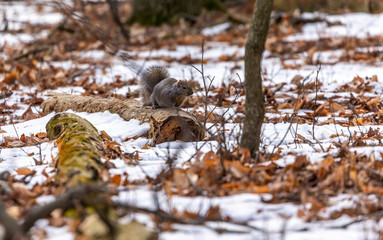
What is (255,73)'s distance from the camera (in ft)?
12.2

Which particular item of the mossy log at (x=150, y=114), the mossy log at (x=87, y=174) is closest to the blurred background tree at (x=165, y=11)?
the mossy log at (x=150, y=114)

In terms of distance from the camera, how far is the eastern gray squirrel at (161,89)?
5871mm

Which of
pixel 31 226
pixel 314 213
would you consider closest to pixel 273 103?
pixel 314 213

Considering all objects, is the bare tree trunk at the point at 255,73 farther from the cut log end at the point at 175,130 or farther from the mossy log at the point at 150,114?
the cut log end at the point at 175,130

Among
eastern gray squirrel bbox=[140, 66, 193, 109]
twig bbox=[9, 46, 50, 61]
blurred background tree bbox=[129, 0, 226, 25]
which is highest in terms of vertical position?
blurred background tree bbox=[129, 0, 226, 25]

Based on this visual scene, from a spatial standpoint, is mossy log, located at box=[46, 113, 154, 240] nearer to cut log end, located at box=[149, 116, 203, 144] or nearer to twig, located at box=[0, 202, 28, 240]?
twig, located at box=[0, 202, 28, 240]

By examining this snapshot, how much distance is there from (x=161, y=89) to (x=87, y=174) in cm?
286

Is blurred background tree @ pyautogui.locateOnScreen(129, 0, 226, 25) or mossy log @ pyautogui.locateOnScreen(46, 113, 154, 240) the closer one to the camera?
mossy log @ pyautogui.locateOnScreen(46, 113, 154, 240)

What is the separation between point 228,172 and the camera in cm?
349

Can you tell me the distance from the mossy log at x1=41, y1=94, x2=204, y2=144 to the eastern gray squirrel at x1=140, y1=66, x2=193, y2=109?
31 cm

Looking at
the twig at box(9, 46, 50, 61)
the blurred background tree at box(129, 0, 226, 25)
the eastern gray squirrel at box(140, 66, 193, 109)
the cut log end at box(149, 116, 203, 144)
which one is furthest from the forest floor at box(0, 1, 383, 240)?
the blurred background tree at box(129, 0, 226, 25)

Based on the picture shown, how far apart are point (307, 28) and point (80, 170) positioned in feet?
38.1

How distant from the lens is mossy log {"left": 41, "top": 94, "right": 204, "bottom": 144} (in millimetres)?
4836

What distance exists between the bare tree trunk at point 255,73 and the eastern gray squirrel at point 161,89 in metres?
2.07
